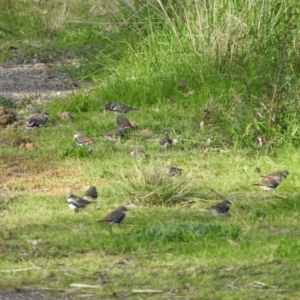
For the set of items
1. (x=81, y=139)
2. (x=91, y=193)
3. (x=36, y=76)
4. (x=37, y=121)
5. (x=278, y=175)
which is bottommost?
(x=36, y=76)

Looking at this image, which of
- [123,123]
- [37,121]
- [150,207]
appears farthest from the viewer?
[37,121]

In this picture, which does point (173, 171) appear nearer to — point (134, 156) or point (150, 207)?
point (150, 207)

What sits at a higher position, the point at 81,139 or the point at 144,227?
the point at 144,227

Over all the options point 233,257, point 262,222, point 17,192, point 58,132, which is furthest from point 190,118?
point 233,257

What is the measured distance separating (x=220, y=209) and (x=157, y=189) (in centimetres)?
67

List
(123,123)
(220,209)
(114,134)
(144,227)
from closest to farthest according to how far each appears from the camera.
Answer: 1. (144,227)
2. (220,209)
3. (114,134)
4. (123,123)

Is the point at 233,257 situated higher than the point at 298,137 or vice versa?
the point at 233,257

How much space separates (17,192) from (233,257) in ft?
9.50

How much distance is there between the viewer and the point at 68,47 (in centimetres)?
1773

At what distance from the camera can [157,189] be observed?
8.20 meters

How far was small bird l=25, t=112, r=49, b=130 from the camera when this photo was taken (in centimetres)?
1127

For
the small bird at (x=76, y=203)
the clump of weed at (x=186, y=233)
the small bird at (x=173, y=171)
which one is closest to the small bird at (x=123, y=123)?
the small bird at (x=173, y=171)

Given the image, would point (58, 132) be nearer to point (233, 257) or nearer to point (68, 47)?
point (233, 257)

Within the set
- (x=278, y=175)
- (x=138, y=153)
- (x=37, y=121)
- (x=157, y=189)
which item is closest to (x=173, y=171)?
(x=157, y=189)
